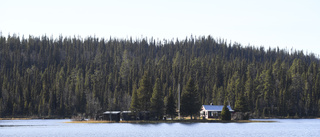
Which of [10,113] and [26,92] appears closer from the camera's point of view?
[10,113]

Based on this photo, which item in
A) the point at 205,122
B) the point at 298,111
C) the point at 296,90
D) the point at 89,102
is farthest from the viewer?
the point at 296,90

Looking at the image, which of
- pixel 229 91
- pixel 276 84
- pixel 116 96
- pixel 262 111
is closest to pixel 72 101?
pixel 116 96

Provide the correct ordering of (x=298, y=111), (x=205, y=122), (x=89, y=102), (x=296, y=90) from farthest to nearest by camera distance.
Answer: (x=296, y=90)
(x=298, y=111)
(x=89, y=102)
(x=205, y=122)

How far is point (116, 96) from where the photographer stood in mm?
179000

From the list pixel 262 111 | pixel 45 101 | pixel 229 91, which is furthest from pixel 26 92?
pixel 262 111

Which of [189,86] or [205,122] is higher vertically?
[189,86]

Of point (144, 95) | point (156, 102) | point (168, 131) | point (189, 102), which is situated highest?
point (144, 95)

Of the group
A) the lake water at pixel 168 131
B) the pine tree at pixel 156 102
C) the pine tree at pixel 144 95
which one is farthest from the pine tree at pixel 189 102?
the lake water at pixel 168 131

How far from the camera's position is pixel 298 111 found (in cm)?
17625

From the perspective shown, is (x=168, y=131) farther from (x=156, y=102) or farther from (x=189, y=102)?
(x=189, y=102)

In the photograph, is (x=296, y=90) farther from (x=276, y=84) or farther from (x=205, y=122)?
(x=205, y=122)

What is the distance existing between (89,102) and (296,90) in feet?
293

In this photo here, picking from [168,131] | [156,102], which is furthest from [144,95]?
[168,131]

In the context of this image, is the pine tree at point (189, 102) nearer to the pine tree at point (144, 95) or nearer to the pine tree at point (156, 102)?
the pine tree at point (156, 102)
